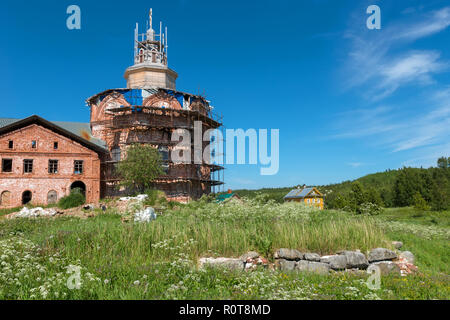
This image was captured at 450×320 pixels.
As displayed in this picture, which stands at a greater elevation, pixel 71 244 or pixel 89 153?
pixel 89 153

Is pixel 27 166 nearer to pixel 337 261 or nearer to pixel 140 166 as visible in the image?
pixel 140 166

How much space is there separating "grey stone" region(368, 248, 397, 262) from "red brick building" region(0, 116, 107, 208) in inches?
1084

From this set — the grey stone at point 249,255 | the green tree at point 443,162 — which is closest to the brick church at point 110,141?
the grey stone at point 249,255

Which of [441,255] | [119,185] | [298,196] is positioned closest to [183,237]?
[441,255]

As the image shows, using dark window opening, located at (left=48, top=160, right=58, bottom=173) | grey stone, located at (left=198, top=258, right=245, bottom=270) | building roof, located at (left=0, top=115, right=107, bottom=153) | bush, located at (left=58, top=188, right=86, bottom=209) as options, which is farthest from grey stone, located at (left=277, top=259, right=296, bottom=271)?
dark window opening, located at (left=48, top=160, right=58, bottom=173)

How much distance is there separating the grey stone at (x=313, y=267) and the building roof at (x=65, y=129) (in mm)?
27320

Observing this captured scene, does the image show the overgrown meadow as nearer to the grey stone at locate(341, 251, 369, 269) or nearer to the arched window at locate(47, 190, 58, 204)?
the grey stone at locate(341, 251, 369, 269)

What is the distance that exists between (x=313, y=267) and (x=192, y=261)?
10.4 feet

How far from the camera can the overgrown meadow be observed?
500cm

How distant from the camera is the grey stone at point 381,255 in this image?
27.8 feet

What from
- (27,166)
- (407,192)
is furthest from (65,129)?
(407,192)
